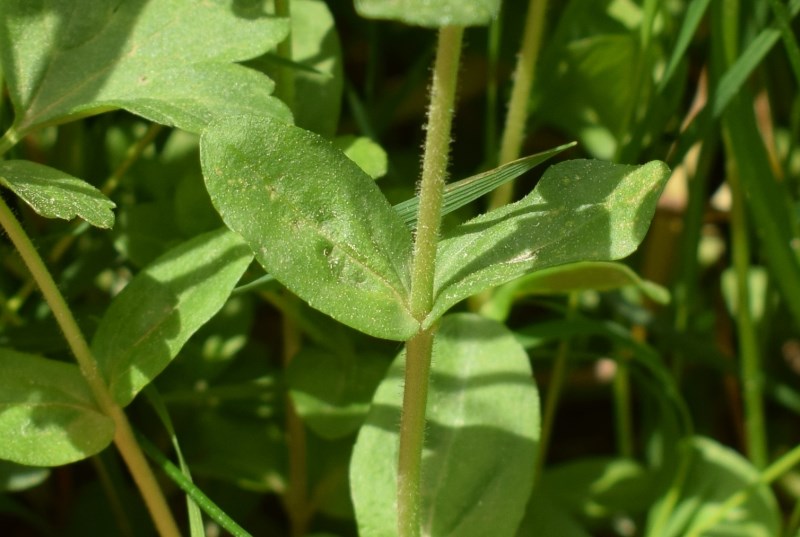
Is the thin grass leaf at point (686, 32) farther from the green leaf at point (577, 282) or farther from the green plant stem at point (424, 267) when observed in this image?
the green plant stem at point (424, 267)

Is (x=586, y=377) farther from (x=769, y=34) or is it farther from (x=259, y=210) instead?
(x=259, y=210)

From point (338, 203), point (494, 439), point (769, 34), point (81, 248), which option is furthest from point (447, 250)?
point (81, 248)

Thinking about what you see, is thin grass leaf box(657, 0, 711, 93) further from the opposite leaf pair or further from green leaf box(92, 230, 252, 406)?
green leaf box(92, 230, 252, 406)

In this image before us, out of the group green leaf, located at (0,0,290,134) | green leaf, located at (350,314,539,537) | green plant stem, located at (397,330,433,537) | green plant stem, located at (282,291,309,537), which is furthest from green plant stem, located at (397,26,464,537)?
green plant stem, located at (282,291,309,537)

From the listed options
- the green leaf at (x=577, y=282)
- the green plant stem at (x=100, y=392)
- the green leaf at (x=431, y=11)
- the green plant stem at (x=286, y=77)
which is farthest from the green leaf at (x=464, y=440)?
the green leaf at (x=431, y=11)

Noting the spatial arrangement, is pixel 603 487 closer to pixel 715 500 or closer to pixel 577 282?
pixel 715 500

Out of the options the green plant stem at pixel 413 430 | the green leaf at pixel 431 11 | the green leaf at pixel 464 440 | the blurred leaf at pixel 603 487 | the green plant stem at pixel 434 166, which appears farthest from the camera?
the blurred leaf at pixel 603 487

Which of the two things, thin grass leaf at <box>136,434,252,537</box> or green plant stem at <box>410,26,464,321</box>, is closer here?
green plant stem at <box>410,26,464,321</box>
